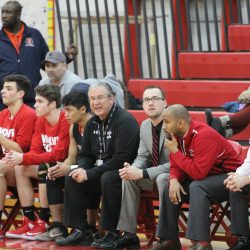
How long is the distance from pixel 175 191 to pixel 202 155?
38cm

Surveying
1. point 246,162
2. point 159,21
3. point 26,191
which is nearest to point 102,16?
point 159,21

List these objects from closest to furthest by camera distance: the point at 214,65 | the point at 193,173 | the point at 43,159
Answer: the point at 193,173 < the point at 43,159 < the point at 214,65

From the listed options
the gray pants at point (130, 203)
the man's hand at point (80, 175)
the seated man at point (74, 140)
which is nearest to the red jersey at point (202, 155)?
the gray pants at point (130, 203)

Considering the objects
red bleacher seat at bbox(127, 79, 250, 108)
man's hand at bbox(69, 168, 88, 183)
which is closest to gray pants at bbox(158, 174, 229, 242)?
man's hand at bbox(69, 168, 88, 183)

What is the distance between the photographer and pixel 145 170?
9.06 m

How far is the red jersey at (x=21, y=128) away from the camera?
10.4 m

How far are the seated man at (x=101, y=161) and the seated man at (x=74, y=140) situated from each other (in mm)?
170

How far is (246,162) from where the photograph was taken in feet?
28.1

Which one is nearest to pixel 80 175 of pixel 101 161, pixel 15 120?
pixel 101 161

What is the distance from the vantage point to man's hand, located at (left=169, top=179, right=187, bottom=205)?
863 centimetres

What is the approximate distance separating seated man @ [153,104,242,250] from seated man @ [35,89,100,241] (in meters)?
1.07

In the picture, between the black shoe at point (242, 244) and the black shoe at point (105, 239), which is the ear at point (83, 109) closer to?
the black shoe at point (105, 239)

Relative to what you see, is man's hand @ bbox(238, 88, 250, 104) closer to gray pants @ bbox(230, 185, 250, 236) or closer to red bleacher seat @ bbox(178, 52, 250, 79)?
gray pants @ bbox(230, 185, 250, 236)

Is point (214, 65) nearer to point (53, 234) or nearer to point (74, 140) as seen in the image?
point (74, 140)
